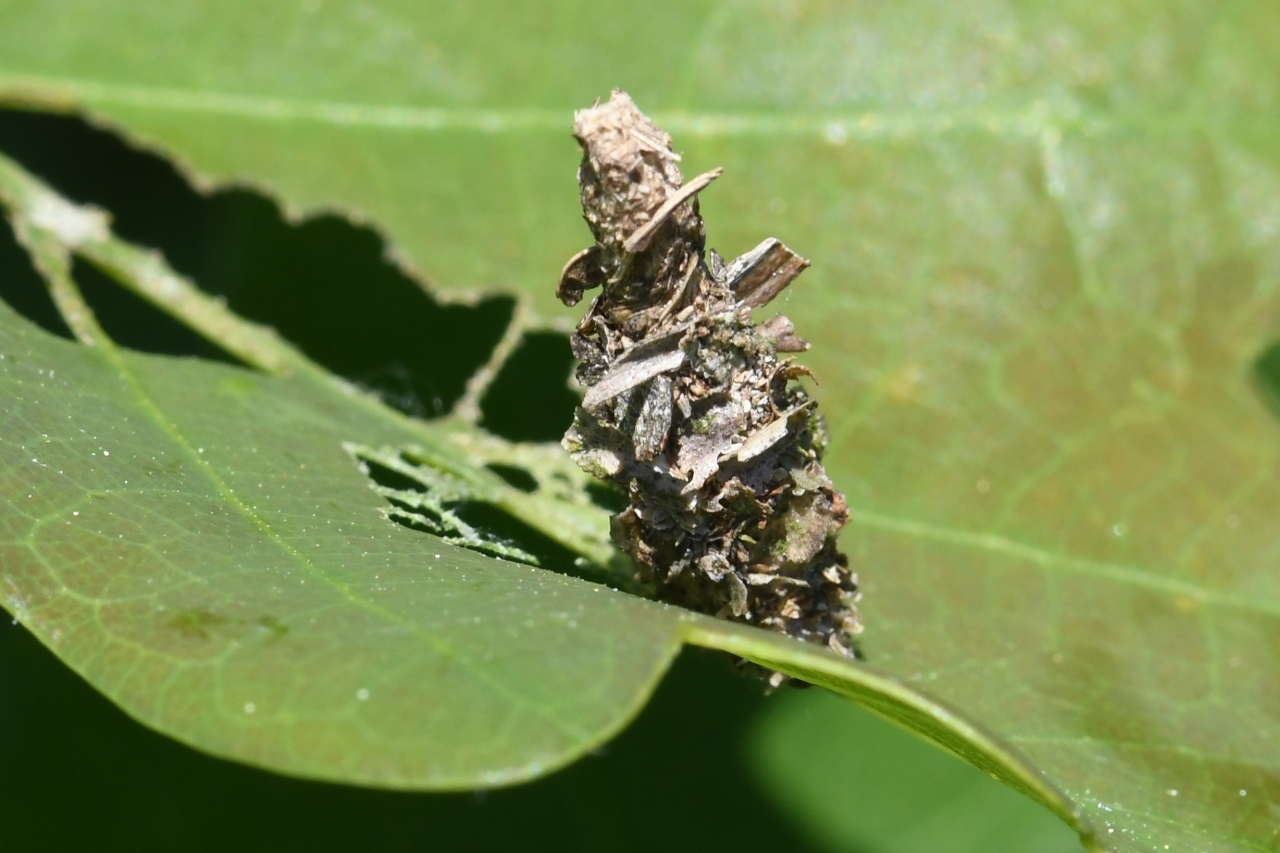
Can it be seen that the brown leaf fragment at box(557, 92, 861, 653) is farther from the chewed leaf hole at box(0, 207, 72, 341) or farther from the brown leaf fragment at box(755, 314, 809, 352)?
the chewed leaf hole at box(0, 207, 72, 341)

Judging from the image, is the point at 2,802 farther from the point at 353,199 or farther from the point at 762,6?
the point at 762,6

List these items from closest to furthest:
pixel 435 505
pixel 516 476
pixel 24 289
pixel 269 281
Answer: pixel 435 505
pixel 516 476
pixel 24 289
pixel 269 281

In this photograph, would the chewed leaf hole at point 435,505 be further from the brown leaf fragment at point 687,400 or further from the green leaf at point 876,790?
the green leaf at point 876,790

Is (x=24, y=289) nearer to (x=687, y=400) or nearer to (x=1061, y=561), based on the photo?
(x=687, y=400)

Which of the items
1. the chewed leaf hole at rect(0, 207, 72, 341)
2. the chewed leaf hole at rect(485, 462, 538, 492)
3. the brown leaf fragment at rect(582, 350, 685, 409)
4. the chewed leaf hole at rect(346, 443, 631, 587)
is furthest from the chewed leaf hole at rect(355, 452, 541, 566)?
the chewed leaf hole at rect(0, 207, 72, 341)

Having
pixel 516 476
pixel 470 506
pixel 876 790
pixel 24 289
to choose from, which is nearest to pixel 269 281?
pixel 24 289

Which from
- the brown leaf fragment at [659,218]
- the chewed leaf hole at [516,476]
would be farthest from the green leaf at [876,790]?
the brown leaf fragment at [659,218]
